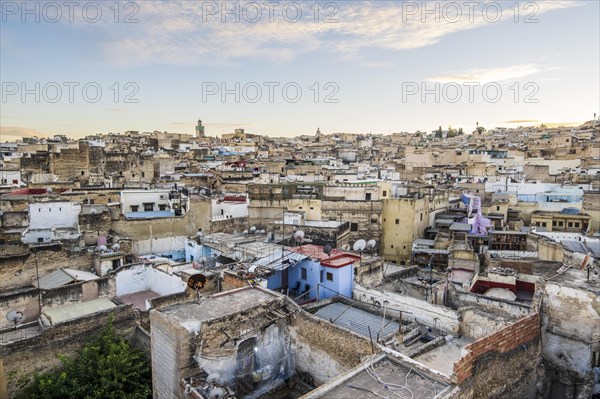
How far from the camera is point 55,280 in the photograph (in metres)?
16.9

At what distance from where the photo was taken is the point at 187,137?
97.8 meters

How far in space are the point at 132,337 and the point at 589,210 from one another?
2658cm

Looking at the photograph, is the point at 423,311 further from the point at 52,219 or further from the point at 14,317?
the point at 52,219

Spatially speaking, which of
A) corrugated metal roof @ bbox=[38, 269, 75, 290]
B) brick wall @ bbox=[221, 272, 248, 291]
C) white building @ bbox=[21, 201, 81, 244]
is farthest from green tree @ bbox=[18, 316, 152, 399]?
white building @ bbox=[21, 201, 81, 244]

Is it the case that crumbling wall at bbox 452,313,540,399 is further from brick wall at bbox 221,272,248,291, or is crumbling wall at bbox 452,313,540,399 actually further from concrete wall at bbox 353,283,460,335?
brick wall at bbox 221,272,248,291

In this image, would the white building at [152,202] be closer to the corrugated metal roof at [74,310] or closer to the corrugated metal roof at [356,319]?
the corrugated metal roof at [74,310]

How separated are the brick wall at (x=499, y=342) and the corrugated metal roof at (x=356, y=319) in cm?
278

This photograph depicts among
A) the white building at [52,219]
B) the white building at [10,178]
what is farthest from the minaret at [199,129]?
the white building at [52,219]

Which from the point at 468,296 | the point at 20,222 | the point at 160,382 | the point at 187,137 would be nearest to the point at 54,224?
the point at 20,222

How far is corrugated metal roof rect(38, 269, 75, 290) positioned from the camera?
16428 millimetres

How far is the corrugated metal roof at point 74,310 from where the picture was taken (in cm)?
1418

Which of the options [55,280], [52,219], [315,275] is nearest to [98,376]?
[55,280]

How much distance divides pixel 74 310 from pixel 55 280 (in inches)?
107

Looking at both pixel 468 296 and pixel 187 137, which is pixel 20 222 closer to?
pixel 468 296
